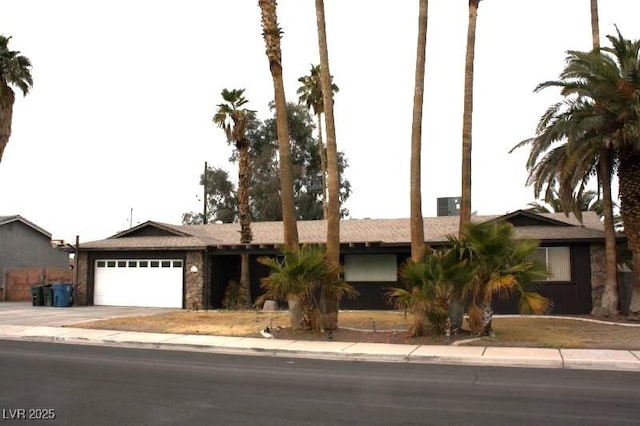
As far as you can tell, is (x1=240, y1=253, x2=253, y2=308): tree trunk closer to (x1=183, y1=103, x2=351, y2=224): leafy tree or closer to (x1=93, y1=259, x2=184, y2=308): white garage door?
(x1=93, y1=259, x2=184, y2=308): white garage door

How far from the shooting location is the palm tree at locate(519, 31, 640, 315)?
740 inches

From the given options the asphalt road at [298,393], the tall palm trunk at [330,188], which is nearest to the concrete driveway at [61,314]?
the asphalt road at [298,393]

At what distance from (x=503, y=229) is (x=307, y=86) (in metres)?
27.2

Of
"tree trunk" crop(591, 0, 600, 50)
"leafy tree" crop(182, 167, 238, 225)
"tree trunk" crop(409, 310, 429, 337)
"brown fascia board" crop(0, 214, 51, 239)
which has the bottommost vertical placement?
"tree trunk" crop(409, 310, 429, 337)

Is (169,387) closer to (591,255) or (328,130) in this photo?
(328,130)

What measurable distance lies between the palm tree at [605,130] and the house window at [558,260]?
224 cm

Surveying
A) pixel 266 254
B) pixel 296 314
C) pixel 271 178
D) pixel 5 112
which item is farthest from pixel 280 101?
pixel 271 178

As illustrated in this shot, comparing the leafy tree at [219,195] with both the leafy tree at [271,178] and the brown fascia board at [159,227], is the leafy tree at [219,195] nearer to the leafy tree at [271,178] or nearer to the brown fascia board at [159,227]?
the leafy tree at [271,178]

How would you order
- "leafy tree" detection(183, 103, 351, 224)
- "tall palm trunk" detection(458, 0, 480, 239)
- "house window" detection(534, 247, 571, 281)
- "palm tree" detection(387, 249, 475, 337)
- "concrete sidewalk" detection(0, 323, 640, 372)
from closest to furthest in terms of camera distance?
"concrete sidewalk" detection(0, 323, 640, 372) < "palm tree" detection(387, 249, 475, 337) < "tall palm trunk" detection(458, 0, 480, 239) < "house window" detection(534, 247, 571, 281) < "leafy tree" detection(183, 103, 351, 224)

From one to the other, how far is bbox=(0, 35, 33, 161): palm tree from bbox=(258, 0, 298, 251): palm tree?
16231mm

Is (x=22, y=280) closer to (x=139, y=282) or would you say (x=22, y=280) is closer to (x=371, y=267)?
(x=139, y=282)

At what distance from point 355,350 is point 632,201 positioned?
11.5 meters

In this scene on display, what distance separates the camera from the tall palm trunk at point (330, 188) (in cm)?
1662

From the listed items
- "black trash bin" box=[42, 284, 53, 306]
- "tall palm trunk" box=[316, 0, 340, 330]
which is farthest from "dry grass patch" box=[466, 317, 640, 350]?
"black trash bin" box=[42, 284, 53, 306]
